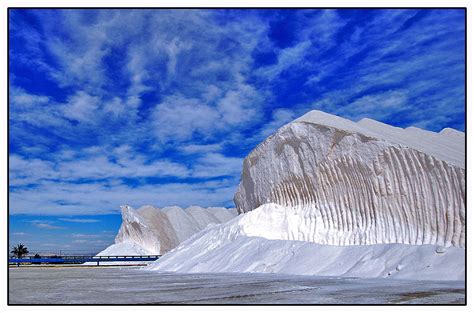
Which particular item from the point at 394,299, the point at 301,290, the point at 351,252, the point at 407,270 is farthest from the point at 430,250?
the point at 394,299

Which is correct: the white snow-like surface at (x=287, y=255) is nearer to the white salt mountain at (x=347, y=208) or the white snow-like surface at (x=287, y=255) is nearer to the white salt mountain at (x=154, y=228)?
the white salt mountain at (x=347, y=208)

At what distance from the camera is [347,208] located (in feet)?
70.7

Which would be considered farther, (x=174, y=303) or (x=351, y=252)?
(x=351, y=252)

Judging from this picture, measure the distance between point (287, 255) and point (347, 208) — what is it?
3428mm

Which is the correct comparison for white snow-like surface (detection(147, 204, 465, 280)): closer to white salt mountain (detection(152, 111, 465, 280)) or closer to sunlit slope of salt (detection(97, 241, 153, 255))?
white salt mountain (detection(152, 111, 465, 280))

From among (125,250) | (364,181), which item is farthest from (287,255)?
(125,250)

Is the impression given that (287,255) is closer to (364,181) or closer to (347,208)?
(347,208)

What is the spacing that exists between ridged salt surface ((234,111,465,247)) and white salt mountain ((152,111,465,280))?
1.5 inches

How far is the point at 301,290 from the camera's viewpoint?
37.6 ft

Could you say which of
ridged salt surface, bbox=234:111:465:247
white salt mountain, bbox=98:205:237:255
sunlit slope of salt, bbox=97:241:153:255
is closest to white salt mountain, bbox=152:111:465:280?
ridged salt surface, bbox=234:111:465:247

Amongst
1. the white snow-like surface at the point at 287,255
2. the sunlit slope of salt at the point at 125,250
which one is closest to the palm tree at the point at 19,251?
the sunlit slope of salt at the point at 125,250

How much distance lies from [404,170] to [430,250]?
12.5 feet

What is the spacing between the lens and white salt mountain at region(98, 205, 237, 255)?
2233 inches
